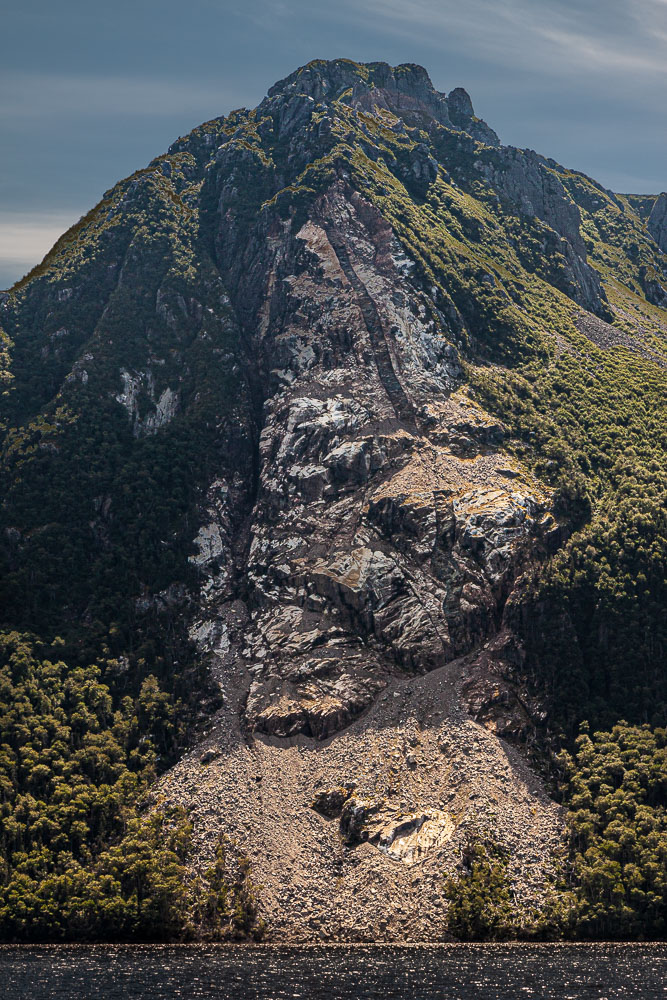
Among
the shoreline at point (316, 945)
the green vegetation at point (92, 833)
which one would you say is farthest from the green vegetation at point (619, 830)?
the green vegetation at point (92, 833)

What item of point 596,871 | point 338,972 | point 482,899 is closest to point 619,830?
point 596,871

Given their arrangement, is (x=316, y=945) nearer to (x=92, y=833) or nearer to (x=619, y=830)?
(x=92, y=833)

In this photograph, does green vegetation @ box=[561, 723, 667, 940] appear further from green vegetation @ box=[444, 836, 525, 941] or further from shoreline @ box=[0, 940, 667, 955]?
green vegetation @ box=[444, 836, 525, 941]

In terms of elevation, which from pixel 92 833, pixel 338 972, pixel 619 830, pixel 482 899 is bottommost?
pixel 338 972

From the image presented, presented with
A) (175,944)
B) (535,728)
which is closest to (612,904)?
(535,728)

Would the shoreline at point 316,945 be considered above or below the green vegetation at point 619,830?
below

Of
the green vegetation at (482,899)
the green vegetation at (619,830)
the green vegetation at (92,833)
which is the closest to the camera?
the green vegetation at (619,830)

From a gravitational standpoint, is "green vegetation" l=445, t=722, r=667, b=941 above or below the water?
above

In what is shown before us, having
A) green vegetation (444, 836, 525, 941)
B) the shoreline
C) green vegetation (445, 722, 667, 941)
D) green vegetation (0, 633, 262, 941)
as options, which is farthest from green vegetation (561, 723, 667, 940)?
green vegetation (0, 633, 262, 941)

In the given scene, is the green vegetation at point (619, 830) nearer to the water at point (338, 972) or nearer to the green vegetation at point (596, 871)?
the green vegetation at point (596, 871)
